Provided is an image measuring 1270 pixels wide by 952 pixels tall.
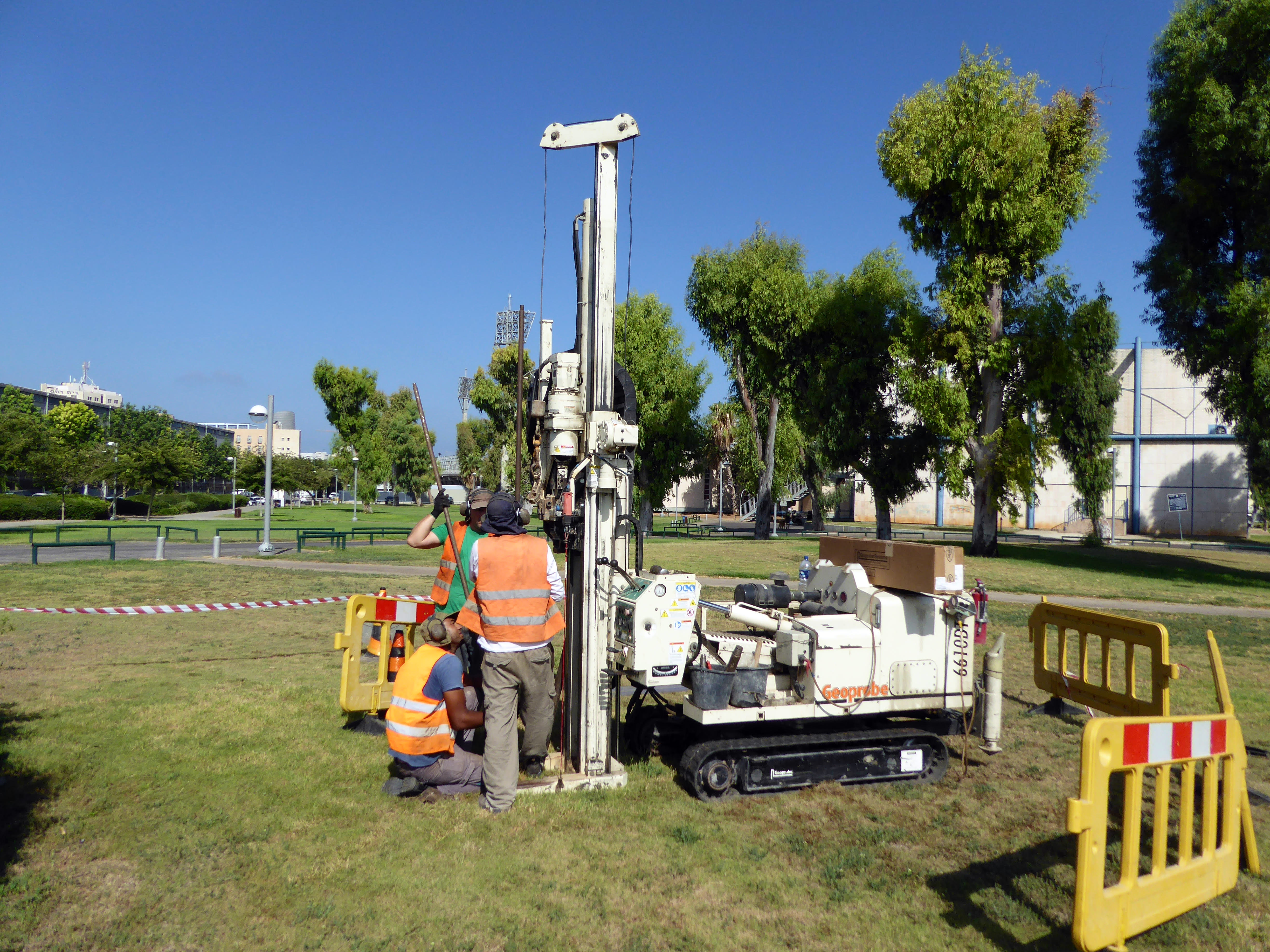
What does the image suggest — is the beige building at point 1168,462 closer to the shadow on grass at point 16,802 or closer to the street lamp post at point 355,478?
Result: the street lamp post at point 355,478

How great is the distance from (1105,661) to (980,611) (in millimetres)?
1822

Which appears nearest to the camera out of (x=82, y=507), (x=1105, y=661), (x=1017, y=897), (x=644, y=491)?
(x=1017, y=897)

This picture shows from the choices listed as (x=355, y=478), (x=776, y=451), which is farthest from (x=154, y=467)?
(x=776, y=451)

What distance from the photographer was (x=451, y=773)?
18.6ft

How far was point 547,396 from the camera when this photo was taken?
6.08 m

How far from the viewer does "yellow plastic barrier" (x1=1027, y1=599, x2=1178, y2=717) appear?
6523 millimetres

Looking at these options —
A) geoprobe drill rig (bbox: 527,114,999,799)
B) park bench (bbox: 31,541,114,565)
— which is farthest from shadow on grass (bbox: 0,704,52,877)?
park bench (bbox: 31,541,114,565)

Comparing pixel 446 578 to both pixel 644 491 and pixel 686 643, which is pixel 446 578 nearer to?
pixel 686 643

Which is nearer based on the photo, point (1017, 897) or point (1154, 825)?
point (1154, 825)

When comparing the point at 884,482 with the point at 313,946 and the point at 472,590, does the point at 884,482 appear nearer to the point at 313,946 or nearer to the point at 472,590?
the point at 472,590

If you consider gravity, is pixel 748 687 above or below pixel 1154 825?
above

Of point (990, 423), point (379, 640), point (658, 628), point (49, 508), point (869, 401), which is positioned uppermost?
point (869, 401)

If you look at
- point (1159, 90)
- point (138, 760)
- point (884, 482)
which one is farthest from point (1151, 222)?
point (138, 760)

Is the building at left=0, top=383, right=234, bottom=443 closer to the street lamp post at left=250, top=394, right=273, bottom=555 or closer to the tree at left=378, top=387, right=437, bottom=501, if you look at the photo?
the tree at left=378, top=387, right=437, bottom=501
